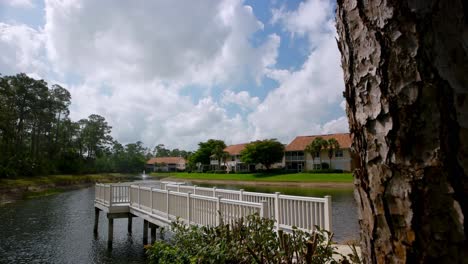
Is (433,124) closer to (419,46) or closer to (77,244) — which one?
(419,46)

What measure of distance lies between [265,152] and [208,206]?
4993 centimetres

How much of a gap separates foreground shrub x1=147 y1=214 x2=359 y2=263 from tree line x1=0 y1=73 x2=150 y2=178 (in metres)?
39.3

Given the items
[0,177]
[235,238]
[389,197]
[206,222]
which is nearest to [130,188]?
[206,222]

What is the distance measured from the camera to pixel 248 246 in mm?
4309

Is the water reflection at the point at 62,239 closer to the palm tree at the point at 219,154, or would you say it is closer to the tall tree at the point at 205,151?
the palm tree at the point at 219,154

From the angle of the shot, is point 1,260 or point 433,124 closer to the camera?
point 433,124

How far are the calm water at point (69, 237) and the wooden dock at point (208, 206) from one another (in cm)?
97

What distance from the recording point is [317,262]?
3.94 meters

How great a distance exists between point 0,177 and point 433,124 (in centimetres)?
4414

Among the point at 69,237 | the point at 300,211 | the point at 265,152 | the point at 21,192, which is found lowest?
the point at 69,237

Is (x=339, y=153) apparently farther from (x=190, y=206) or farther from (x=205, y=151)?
Result: (x=190, y=206)

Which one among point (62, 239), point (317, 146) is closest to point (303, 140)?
point (317, 146)

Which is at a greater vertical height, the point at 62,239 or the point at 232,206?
the point at 232,206

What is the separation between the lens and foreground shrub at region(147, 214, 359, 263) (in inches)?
162
